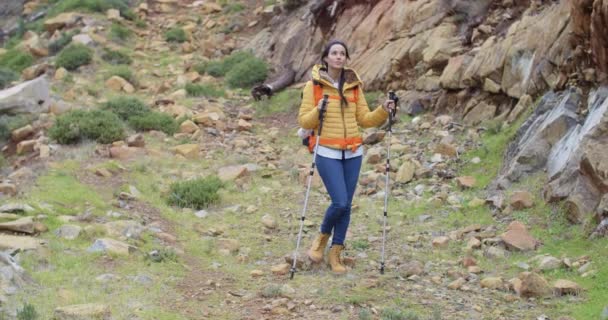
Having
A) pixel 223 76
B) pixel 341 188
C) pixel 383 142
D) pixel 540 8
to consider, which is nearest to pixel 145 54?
pixel 223 76

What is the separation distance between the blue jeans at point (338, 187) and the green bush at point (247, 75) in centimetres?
1123

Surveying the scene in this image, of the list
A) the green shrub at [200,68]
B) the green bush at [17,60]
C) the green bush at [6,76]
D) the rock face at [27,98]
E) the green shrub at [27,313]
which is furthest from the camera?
the green bush at [17,60]

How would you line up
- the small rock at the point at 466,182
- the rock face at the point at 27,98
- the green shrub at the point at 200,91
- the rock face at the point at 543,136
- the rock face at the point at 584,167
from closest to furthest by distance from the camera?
the rock face at the point at 584,167 → the rock face at the point at 543,136 → the small rock at the point at 466,182 → the rock face at the point at 27,98 → the green shrub at the point at 200,91

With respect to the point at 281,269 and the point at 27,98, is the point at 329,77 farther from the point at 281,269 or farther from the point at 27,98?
the point at 27,98

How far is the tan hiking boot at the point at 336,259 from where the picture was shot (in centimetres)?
707

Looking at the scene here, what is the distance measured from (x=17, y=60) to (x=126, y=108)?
26.7 ft

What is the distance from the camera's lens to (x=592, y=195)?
758 centimetres

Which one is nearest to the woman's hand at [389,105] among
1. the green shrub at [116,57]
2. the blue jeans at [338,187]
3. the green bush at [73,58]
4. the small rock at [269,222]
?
the blue jeans at [338,187]

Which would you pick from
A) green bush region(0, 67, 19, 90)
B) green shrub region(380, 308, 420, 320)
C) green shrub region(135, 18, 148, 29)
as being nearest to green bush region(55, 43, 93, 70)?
green bush region(0, 67, 19, 90)

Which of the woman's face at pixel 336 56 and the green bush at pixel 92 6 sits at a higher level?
the woman's face at pixel 336 56

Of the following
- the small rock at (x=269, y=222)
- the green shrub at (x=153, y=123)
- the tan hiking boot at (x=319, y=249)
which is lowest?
the green shrub at (x=153, y=123)

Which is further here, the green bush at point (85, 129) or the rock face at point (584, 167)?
the green bush at point (85, 129)

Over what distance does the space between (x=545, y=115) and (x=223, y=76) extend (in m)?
10.9

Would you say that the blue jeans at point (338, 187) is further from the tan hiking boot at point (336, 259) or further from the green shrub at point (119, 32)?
the green shrub at point (119, 32)
